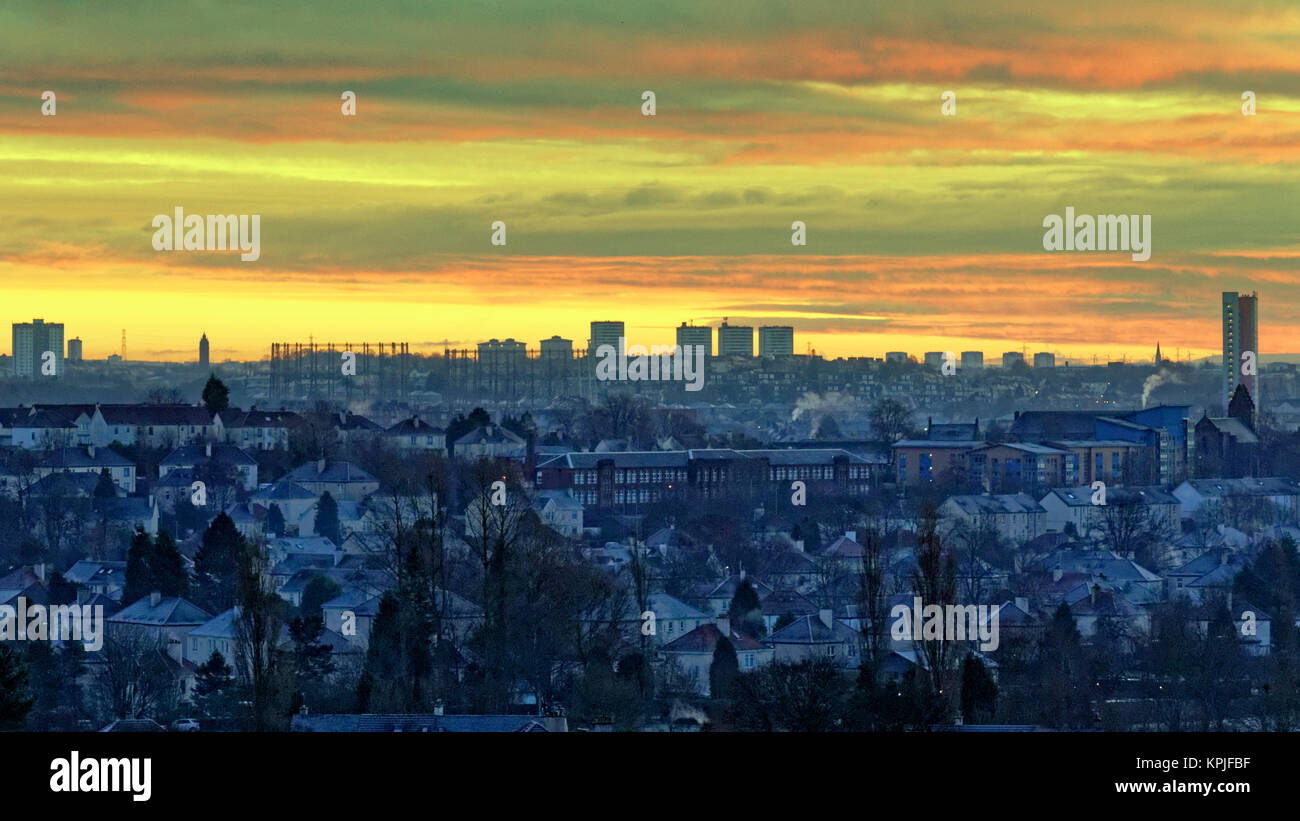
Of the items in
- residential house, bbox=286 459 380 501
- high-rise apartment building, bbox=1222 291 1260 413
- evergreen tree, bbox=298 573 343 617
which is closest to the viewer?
evergreen tree, bbox=298 573 343 617

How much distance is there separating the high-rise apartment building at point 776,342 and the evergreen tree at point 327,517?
96.6 m

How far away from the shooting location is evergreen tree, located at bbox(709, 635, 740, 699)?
2662 centimetres

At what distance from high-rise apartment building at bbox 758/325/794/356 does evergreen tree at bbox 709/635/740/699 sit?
119587mm

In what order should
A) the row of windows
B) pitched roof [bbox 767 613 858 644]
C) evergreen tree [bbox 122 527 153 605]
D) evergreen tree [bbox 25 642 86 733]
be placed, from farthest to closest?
the row of windows → evergreen tree [bbox 122 527 153 605] → pitched roof [bbox 767 613 858 644] → evergreen tree [bbox 25 642 86 733]

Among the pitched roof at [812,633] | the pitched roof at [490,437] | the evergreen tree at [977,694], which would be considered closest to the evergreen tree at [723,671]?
the pitched roof at [812,633]

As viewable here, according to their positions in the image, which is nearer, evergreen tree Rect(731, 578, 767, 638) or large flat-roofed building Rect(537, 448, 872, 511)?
evergreen tree Rect(731, 578, 767, 638)

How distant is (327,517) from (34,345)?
56964 mm

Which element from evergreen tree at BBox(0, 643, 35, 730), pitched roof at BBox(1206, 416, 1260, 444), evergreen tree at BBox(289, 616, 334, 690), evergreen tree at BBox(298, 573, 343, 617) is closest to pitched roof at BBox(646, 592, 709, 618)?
evergreen tree at BBox(298, 573, 343, 617)

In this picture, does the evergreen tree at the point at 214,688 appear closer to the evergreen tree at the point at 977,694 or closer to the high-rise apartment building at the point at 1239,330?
the evergreen tree at the point at 977,694

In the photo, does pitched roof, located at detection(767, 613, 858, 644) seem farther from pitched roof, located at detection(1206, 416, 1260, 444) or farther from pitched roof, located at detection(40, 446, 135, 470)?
pitched roof, located at detection(1206, 416, 1260, 444)

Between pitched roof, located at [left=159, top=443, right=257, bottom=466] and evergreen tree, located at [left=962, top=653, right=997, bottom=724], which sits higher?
pitched roof, located at [left=159, top=443, right=257, bottom=466]

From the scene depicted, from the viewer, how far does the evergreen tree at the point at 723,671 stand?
2662cm
